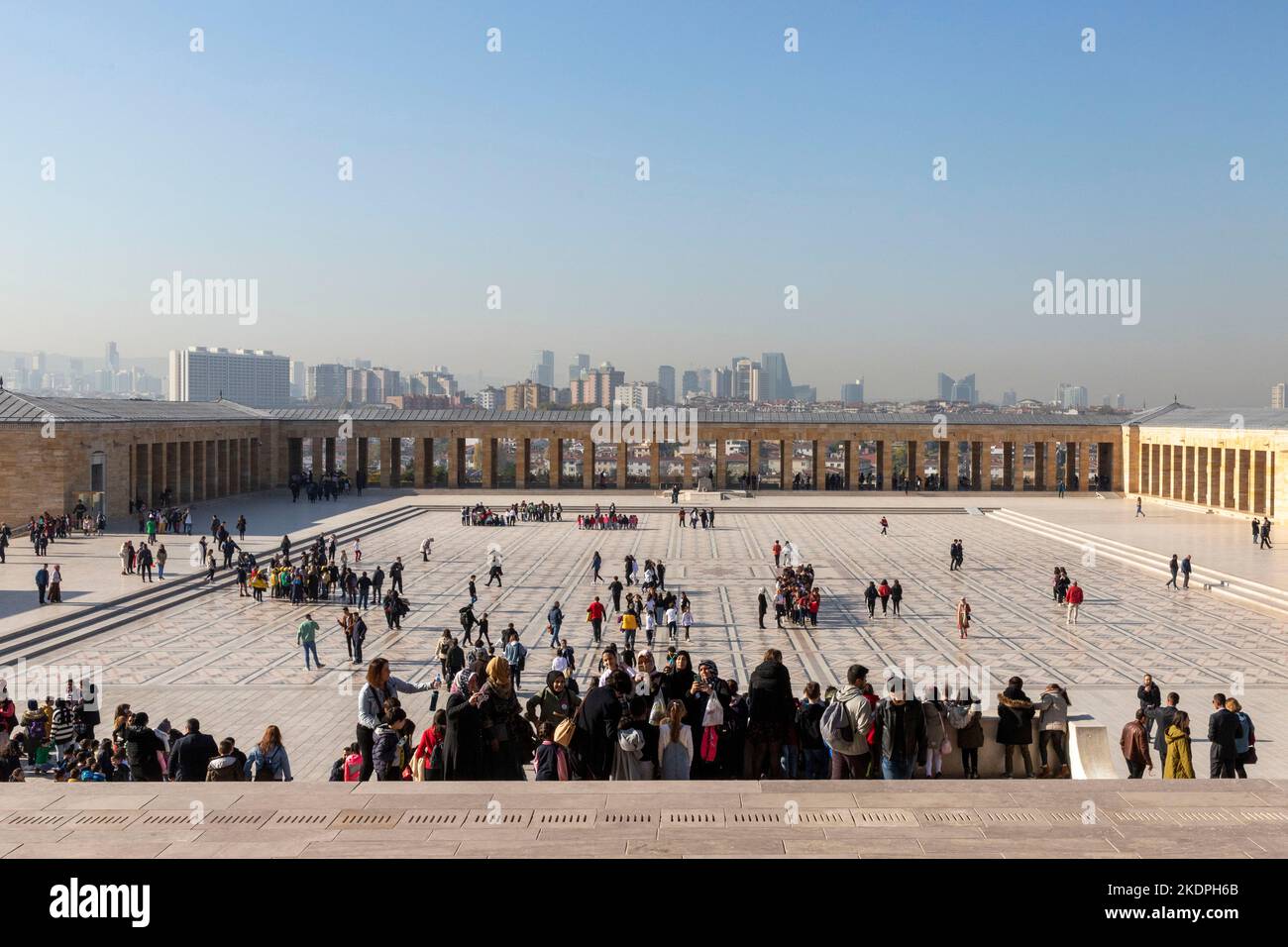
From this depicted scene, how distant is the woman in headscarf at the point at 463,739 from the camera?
6.70m

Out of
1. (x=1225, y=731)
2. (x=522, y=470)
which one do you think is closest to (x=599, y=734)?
(x=1225, y=731)

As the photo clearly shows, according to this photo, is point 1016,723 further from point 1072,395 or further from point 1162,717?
point 1072,395

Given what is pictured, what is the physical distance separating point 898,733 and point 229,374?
134964 millimetres

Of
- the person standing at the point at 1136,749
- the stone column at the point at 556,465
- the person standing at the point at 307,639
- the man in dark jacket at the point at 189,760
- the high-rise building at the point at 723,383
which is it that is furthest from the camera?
the high-rise building at the point at 723,383

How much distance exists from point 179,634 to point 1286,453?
3390 centimetres

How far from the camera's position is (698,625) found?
64.1 feet

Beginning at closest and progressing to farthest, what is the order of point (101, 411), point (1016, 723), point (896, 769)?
point (896, 769) < point (1016, 723) < point (101, 411)

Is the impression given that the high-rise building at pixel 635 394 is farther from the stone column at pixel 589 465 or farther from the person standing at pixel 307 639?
the person standing at pixel 307 639

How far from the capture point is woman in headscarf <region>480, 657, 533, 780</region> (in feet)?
22.2

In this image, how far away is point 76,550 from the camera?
2734 cm

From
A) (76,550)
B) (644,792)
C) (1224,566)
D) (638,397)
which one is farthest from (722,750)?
(638,397)

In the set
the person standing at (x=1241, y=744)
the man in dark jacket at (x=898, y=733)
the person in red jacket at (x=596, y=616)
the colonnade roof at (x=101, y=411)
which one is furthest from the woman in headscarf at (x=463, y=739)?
the colonnade roof at (x=101, y=411)

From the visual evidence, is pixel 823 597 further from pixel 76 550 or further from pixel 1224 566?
pixel 76 550

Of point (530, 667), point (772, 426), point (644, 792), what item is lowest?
point (530, 667)
